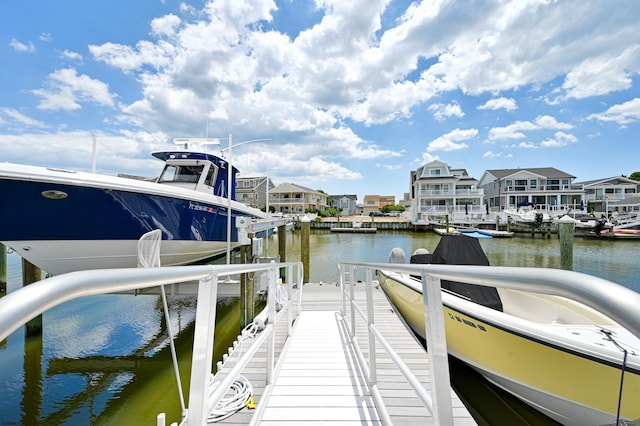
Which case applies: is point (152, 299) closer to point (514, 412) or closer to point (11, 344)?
point (11, 344)

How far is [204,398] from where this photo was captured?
1.25 metres

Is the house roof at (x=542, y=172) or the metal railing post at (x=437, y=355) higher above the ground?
the house roof at (x=542, y=172)

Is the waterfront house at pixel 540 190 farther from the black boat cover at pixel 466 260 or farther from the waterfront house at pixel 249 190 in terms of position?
the black boat cover at pixel 466 260

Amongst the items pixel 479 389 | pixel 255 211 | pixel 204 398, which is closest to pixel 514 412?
pixel 479 389

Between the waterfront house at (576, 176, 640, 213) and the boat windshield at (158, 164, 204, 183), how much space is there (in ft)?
146

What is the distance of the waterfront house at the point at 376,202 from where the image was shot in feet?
233

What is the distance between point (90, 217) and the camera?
5031 mm

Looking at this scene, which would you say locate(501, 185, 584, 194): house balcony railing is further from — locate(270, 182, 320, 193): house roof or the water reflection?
the water reflection

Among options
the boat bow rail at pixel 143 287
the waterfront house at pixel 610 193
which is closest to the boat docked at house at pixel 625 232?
the waterfront house at pixel 610 193

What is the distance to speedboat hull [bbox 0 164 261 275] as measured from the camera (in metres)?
4.46

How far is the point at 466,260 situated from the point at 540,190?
3919 cm

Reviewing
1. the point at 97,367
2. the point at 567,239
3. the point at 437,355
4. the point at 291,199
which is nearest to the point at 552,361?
the point at 437,355

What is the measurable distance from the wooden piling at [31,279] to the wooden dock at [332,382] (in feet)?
17.5

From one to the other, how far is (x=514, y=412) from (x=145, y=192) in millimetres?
6433
